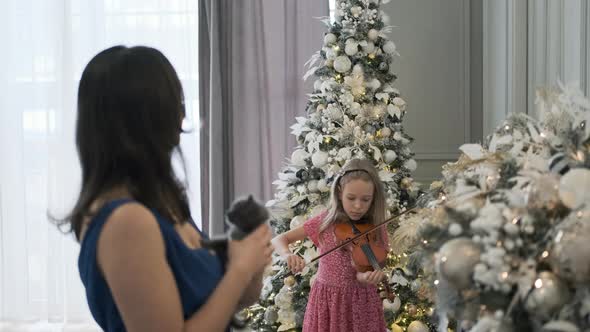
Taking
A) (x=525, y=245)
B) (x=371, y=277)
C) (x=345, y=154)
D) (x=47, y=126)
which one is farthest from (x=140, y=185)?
(x=47, y=126)

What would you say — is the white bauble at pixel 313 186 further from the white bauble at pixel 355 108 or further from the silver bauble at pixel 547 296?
the silver bauble at pixel 547 296

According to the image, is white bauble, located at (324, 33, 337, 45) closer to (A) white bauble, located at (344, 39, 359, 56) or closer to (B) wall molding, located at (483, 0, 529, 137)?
(A) white bauble, located at (344, 39, 359, 56)

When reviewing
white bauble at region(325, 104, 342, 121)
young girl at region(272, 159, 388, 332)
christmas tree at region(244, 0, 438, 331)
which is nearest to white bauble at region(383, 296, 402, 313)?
christmas tree at region(244, 0, 438, 331)

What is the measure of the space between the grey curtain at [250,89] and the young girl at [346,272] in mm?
1651

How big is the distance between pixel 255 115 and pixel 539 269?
3.98m

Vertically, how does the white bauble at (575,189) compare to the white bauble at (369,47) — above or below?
below

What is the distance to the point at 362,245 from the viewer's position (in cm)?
328

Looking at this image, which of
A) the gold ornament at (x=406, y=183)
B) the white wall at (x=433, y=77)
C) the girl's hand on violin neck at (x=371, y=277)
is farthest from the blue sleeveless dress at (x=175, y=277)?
the white wall at (x=433, y=77)

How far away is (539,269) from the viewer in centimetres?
119

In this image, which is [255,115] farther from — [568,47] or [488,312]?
[488,312]

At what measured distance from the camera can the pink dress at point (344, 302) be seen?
3307 millimetres

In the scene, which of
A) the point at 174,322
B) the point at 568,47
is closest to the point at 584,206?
the point at 174,322

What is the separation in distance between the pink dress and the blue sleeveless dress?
1951 millimetres

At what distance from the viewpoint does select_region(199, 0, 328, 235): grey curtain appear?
16.5 ft
